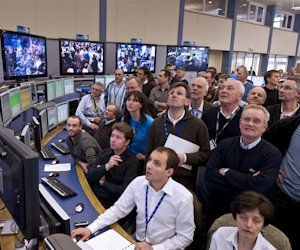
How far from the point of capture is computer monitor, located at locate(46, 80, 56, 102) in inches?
169

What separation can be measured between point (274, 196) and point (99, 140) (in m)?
1.92

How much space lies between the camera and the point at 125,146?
7.70 feet

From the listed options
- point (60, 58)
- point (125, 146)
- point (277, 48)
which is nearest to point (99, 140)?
point (125, 146)

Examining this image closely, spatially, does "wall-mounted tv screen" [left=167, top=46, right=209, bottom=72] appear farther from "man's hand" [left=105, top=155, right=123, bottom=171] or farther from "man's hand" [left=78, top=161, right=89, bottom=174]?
"man's hand" [left=105, top=155, right=123, bottom=171]

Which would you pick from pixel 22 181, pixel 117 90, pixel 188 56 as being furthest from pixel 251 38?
pixel 22 181

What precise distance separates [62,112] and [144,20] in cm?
486

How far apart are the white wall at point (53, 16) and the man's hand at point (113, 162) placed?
4.47 m

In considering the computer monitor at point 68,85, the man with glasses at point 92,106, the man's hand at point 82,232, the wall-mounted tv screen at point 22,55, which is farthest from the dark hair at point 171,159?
the computer monitor at point 68,85

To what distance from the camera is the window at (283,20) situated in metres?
12.9

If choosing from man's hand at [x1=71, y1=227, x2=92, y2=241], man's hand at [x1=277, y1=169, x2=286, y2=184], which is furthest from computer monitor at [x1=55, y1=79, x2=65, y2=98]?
man's hand at [x1=277, y1=169, x2=286, y2=184]

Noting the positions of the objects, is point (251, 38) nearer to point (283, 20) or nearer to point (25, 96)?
point (283, 20)

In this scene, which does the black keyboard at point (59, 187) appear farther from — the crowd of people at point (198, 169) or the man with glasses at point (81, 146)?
the man with glasses at point (81, 146)

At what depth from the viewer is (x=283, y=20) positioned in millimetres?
13328

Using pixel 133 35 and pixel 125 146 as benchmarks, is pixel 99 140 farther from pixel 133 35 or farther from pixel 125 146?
pixel 133 35
